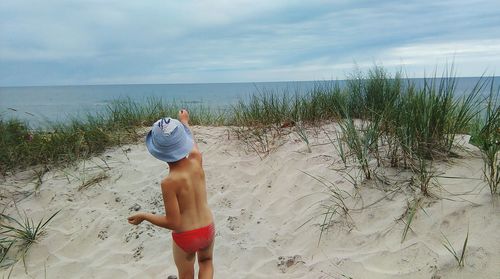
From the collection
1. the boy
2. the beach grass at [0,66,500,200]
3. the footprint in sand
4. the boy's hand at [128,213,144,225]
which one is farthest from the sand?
the boy's hand at [128,213,144,225]

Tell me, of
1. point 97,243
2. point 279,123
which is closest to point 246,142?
point 279,123

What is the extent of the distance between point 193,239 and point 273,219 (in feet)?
5.33

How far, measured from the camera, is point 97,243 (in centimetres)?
425

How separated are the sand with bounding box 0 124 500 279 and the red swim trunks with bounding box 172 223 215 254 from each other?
91cm

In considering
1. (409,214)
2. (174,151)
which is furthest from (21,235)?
(409,214)

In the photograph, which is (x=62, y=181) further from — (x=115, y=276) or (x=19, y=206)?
(x=115, y=276)

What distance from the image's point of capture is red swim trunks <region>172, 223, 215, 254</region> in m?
2.62

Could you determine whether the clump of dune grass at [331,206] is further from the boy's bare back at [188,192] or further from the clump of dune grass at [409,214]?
the boy's bare back at [188,192]

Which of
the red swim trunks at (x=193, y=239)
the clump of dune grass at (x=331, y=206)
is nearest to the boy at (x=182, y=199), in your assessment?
the red swim trunks at (x=193, y=239)

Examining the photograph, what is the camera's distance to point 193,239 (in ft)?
8.63

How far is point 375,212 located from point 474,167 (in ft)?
3.01

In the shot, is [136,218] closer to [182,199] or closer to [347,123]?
[182,199]

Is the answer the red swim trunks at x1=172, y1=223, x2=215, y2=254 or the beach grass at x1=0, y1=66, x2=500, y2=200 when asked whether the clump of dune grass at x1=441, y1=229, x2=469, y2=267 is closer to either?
the beach grass at x1=0, y1=66, x2=500, y2=200

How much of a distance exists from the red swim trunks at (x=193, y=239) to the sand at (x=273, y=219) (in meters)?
0.91
